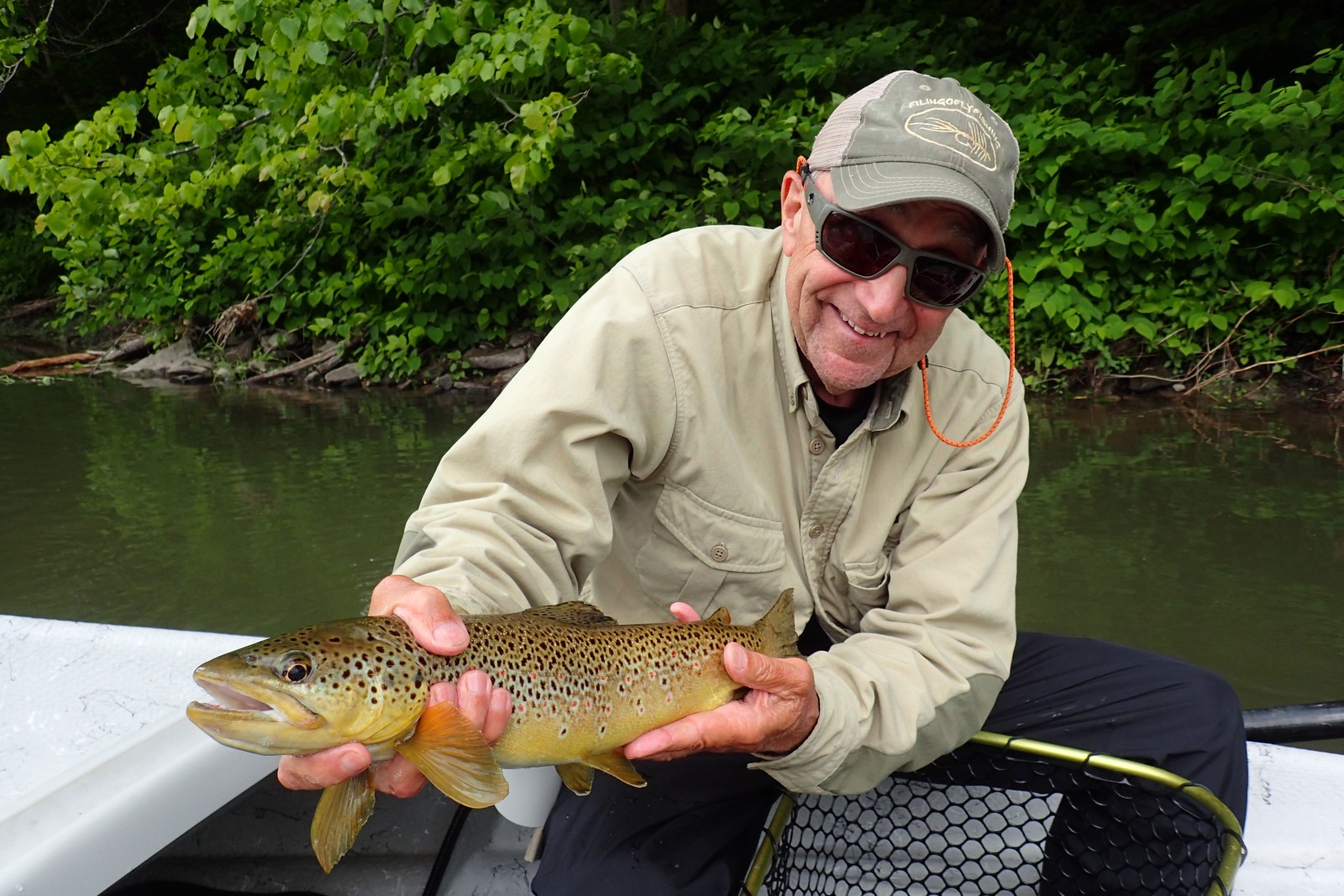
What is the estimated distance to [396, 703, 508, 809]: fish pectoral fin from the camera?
1.67 m

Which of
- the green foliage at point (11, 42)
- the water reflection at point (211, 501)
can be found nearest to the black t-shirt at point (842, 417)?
the water reflection at point (211, 501)

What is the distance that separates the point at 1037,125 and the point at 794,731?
8.57 meters

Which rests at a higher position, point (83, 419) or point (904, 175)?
point (904, 175)

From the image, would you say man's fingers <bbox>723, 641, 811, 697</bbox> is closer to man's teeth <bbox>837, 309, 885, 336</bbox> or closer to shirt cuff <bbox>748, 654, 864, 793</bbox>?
shirt cuff <bbox>748, 654, 864, 793</bbox>

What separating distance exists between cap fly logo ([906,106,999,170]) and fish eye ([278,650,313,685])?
5.07ft

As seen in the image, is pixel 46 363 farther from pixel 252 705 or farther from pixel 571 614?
pixel 252 705

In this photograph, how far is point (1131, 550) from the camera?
6.12 metres

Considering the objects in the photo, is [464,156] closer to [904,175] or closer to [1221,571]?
[1221,571]

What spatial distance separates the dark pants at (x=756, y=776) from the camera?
2379mm

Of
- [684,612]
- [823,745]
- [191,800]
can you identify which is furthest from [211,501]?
[823,745]

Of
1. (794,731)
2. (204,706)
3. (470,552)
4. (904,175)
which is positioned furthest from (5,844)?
(904,175)

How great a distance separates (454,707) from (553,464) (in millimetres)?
685

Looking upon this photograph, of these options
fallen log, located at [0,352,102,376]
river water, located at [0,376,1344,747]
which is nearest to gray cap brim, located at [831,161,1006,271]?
river water, located at [0,376,1344,747]

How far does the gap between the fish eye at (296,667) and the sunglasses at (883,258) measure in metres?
1.38
